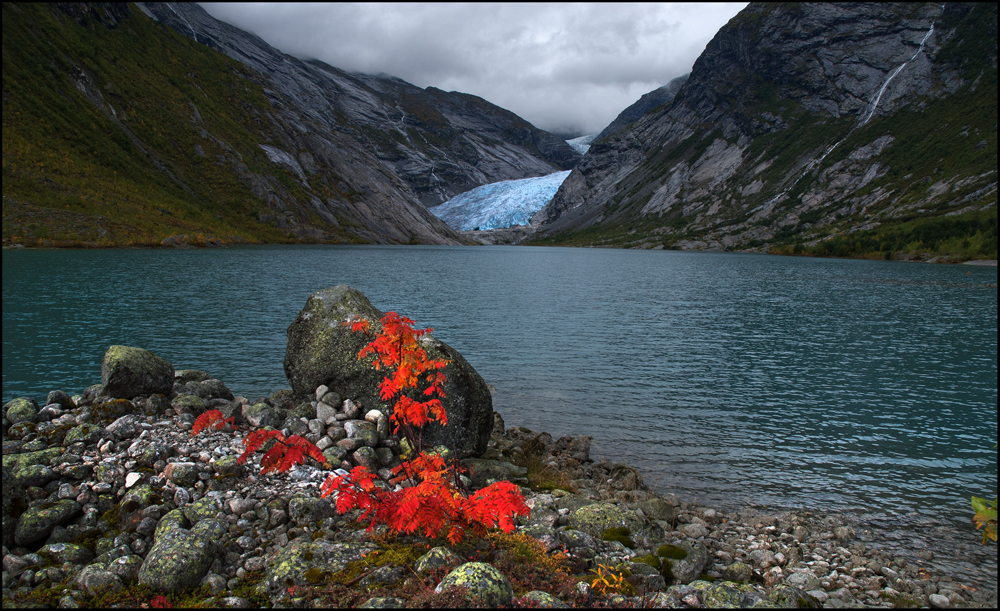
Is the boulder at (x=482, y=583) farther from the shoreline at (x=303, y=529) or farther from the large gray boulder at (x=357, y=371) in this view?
the large gray boulder at (x=357, y=371)

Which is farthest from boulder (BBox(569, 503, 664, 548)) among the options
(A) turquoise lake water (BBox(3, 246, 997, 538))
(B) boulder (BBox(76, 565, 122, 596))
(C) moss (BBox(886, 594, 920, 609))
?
(B) boulder (BBox(76, 565, 122, 596))

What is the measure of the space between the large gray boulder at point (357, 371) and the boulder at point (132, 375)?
3463 millimetres

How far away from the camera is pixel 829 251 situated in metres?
137

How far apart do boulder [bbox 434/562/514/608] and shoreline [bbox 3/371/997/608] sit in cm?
165

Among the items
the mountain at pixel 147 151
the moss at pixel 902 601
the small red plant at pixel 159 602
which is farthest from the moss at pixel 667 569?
the mountain at pixel 147 151

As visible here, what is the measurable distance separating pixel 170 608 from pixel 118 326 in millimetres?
30677

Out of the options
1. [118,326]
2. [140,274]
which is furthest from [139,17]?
[118,326]

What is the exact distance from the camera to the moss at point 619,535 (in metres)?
9.20

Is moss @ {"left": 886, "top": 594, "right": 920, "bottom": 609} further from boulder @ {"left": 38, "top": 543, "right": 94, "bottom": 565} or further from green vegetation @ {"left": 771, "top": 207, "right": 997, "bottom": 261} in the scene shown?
green vegetation @ {"left": 771, "top": 207, "right": 997, "bottom": 261}

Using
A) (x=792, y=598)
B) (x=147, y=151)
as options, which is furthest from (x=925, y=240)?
(x=147, y=151)

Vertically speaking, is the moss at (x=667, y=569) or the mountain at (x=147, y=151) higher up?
the mountain at (x=147, y=151)

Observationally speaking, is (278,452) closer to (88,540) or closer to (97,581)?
(97,581)

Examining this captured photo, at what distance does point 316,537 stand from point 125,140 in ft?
527

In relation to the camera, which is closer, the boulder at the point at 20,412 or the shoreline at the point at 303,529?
the shoreline at the point at 303,529
